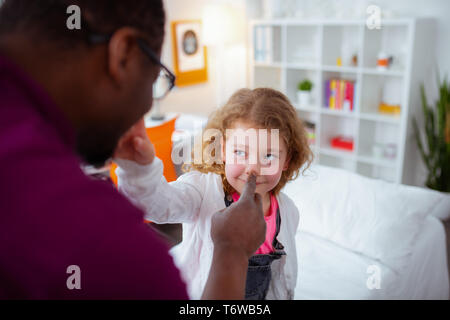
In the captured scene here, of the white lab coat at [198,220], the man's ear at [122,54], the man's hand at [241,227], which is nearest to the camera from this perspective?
the man's ear at [122,54]

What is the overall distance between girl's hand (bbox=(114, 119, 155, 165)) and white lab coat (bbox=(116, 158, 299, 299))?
0.06 metres

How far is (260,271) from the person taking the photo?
0.84m

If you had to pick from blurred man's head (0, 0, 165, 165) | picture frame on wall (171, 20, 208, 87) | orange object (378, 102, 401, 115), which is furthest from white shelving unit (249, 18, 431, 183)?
blurred man's head (0, 0, 165, 165)

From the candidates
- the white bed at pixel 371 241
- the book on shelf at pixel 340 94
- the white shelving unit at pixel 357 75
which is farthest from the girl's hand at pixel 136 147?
the book on shelf at pixel 340 94

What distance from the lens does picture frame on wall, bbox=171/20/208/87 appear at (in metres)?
3.48

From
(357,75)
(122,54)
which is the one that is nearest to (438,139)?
A: (357,75)

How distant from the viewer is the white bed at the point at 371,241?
1.34 metres

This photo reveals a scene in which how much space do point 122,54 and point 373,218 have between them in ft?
4.50

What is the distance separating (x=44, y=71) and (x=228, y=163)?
44 cm

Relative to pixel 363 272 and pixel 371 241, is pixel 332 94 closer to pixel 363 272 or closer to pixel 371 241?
pixel 371 241

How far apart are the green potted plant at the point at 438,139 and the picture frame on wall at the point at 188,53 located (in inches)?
70.9

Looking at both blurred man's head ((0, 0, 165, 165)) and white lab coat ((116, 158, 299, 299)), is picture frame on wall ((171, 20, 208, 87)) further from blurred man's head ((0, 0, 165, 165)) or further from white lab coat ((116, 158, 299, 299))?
blurred man's head ((0, 0, 165, 165))

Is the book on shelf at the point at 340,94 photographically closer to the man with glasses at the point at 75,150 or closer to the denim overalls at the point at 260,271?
the denim overalls at the point at 260,271

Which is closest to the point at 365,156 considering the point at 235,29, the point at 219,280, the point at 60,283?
the point at 235,29
